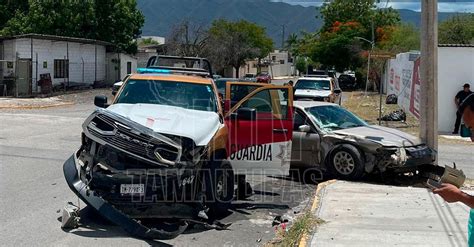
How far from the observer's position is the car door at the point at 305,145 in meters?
10.7

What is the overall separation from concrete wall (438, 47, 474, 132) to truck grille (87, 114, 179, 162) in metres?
15.7

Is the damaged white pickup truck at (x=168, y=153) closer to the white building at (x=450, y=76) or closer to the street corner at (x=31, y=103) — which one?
the white building at (x=450, y=76)

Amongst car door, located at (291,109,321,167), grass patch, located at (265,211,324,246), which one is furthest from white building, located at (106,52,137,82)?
grass patch, located at (265,211,324,246)

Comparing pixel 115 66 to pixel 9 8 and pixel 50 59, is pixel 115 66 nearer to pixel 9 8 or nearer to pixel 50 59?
pixel 50 59

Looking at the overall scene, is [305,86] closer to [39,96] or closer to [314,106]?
[314,106]

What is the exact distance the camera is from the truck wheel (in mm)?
7457

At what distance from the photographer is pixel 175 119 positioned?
7555 millimetres

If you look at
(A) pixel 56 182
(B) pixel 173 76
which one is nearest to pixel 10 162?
(A) pixel 56 182

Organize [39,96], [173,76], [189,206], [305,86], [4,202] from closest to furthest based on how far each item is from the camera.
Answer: [189,206], [4,202], [173,76], [305,86], [39,96]

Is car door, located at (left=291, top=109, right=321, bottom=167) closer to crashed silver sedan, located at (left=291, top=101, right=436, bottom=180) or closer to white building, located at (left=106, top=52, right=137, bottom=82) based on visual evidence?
crashed silver sedan, located at (left=291, top=101, right=436, bottom=180)

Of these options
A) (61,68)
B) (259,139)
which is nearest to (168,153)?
(259,139)

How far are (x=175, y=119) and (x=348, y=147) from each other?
12.7ft

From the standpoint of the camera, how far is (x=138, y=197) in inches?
270

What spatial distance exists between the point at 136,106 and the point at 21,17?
43.9 metres
